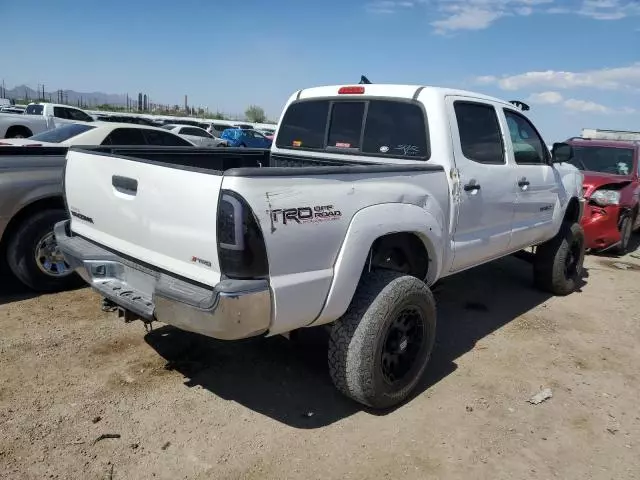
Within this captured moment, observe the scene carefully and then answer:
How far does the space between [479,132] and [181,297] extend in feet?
8.98

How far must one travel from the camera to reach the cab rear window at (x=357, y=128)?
384cm

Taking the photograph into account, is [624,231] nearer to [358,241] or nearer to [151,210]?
[358,241]

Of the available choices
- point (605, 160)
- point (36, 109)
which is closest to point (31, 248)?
point (605, 160)

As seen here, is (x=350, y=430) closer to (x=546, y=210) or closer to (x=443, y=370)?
(x=443, y=370)

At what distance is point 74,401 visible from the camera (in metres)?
3.18

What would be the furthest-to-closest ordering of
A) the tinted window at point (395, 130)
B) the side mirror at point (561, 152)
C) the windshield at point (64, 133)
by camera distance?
the windshield at point (64, 133) < the side mirror at point (561, 152) < the tinted window at point (395, 130)

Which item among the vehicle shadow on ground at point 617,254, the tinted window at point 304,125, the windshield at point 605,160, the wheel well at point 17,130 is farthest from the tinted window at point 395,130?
the wheel well at point 17,130

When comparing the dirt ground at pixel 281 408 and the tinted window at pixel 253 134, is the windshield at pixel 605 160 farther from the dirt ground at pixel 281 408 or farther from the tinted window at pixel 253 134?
the tinted window at pixel 253 134

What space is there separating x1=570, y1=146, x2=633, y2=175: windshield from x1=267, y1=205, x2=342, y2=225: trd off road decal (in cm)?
747

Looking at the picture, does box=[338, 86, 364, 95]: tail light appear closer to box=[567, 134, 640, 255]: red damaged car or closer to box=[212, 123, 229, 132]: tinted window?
box=[567, 134, 640, 255]: red damaged car

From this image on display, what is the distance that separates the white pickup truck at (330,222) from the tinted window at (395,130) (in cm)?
1

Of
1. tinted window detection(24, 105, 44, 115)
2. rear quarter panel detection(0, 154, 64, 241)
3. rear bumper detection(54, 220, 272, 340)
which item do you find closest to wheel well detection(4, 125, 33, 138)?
tinted window detection(24, 105, 44, 115)

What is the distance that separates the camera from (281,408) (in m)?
3.28

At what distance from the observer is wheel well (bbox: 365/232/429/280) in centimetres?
337
